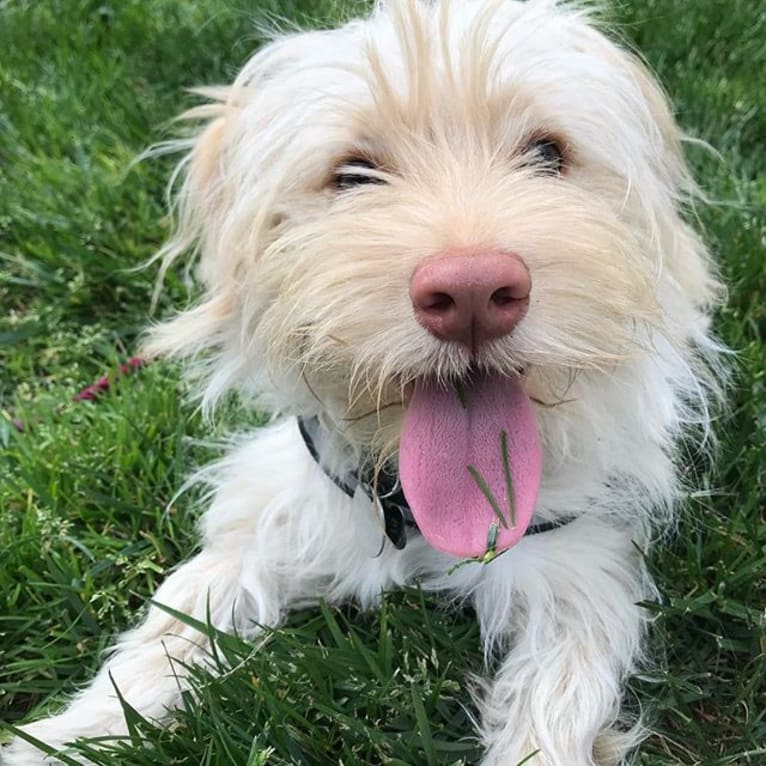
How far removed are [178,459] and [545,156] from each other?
1428 mm

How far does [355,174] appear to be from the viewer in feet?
6.59

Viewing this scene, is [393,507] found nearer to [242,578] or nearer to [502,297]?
[242,578]

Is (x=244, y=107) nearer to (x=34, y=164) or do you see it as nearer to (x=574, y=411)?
(x=574, y=411)

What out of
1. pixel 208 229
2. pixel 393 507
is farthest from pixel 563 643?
pixel 208 229

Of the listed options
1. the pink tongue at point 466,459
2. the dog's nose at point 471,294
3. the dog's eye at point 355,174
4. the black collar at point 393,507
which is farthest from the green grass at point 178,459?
the dog's eye at point 355,174

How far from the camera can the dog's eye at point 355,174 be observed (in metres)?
1.98

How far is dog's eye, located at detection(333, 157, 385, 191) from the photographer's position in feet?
6.51

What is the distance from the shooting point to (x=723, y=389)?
2.76 meters

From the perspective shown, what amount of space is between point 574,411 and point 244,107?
1091 mm

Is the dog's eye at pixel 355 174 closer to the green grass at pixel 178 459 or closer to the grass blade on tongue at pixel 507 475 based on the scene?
the grass blade on tongue at pixel 507 475

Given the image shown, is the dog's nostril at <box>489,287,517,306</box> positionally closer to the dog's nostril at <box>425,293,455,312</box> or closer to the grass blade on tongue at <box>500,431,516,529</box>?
the dog's nostril at <box>425,293,455,312</box>

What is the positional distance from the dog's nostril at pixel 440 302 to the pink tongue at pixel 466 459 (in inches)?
11.1

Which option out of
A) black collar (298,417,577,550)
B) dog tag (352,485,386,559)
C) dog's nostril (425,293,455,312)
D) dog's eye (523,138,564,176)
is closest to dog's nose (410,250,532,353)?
dog's nostril (425,293,455,312)

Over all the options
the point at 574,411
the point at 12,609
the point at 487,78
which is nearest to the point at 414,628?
the point at 574,411
